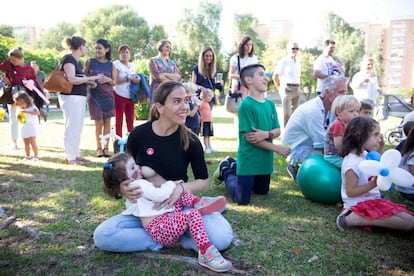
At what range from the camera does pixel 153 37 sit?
59.9m

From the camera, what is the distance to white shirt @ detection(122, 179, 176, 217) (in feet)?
8.70

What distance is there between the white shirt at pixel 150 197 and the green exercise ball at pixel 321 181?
187cm

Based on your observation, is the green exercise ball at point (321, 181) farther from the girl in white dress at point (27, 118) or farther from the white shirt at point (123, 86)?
the girl in white dress at point (27, 118)

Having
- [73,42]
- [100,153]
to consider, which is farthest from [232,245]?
[73,42]

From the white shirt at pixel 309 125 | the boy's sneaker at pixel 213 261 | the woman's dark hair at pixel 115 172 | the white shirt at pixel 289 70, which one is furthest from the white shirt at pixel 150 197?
the white shirt at pixel 289 70

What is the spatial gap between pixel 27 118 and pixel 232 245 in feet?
16.1

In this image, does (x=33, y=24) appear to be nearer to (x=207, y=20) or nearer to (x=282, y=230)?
(x=207, y=20)

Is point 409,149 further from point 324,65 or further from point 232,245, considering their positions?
point 324,65

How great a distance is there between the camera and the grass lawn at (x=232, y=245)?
2.61 m

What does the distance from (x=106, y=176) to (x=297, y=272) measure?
5.15 feet

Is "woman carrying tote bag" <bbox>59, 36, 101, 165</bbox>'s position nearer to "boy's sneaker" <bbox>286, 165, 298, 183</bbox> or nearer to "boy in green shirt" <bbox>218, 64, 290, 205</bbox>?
"boy in green shirt" <bbox>218, 64, 290, 205</bbox>

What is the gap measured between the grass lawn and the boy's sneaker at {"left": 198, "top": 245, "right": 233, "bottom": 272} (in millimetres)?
Answer: 59

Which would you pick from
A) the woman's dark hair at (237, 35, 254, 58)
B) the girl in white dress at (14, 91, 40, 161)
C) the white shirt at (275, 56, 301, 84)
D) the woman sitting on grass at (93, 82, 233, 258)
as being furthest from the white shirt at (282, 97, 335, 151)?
the girl in white dress at (14, 91, 40, 161)

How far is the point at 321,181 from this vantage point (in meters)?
3.90
